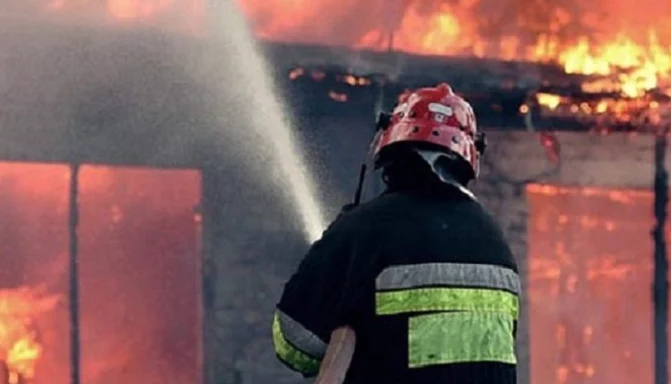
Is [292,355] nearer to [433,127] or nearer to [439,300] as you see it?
[439,300]

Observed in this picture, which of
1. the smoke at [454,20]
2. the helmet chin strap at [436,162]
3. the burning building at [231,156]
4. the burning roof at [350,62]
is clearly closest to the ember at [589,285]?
the burning building at [231,156]

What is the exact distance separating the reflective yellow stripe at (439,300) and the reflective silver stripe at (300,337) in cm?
18

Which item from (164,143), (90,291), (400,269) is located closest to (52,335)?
(90,291)

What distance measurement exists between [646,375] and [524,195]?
4.63ft

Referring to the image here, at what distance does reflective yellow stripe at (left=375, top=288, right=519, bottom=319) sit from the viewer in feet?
11.1

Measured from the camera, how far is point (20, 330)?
20.3ft

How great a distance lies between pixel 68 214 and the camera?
627cm

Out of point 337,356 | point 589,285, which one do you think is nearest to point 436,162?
point 337,356

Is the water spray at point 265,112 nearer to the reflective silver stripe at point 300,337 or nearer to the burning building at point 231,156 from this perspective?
the burning building at point 231,156

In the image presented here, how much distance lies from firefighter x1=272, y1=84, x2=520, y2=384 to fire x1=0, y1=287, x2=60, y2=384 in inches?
118

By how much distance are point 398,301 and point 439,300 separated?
0.12 metres

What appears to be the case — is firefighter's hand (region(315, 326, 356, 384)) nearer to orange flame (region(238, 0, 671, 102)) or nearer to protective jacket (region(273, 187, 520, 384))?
protective jacket (region(273, 187, 520, 384))

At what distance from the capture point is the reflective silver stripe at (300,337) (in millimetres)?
3396

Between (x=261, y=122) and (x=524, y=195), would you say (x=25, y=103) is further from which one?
(x=524, y=195)
